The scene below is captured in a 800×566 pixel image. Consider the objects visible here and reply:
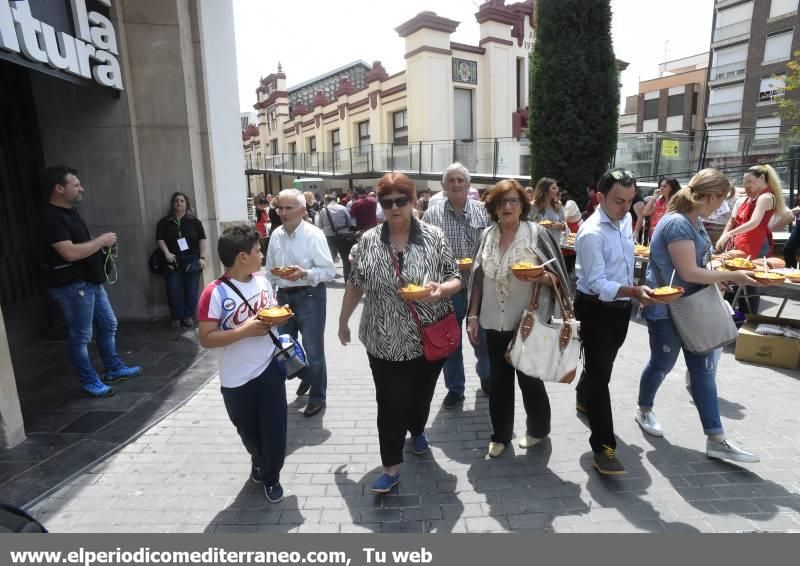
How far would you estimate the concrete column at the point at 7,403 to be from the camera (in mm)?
3486

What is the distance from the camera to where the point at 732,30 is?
34750mm

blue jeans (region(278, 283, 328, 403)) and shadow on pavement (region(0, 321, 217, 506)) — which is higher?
blue jeans (region(278, 283, 328, 403))

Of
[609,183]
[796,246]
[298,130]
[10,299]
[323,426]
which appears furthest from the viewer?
[298,130]

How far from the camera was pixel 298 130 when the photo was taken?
35906 millimetres

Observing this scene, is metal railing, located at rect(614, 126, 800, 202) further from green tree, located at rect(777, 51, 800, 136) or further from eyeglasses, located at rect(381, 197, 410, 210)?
eyeglasses, located at rect(381, 197, 410, 210)

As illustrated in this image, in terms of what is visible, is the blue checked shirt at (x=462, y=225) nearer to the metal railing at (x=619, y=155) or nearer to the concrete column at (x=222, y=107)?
the concrete column at (x=222, y=107)

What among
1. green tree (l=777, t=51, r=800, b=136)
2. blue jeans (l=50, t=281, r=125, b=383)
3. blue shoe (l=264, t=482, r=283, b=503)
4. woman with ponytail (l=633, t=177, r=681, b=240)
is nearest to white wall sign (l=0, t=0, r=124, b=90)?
blue jeans (l=50, t=281, r=125, b=383)

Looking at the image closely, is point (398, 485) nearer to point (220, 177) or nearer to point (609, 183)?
point (609, 183)

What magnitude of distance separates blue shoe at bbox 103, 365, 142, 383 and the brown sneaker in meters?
4.38

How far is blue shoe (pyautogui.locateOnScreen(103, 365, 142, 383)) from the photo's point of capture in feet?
15.7

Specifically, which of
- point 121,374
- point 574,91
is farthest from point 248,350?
point 574,91

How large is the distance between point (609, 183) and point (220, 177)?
6.57 m

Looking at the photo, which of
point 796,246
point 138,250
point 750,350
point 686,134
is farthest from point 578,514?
point 686,134

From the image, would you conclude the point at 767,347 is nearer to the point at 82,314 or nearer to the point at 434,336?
the point at 434,336
